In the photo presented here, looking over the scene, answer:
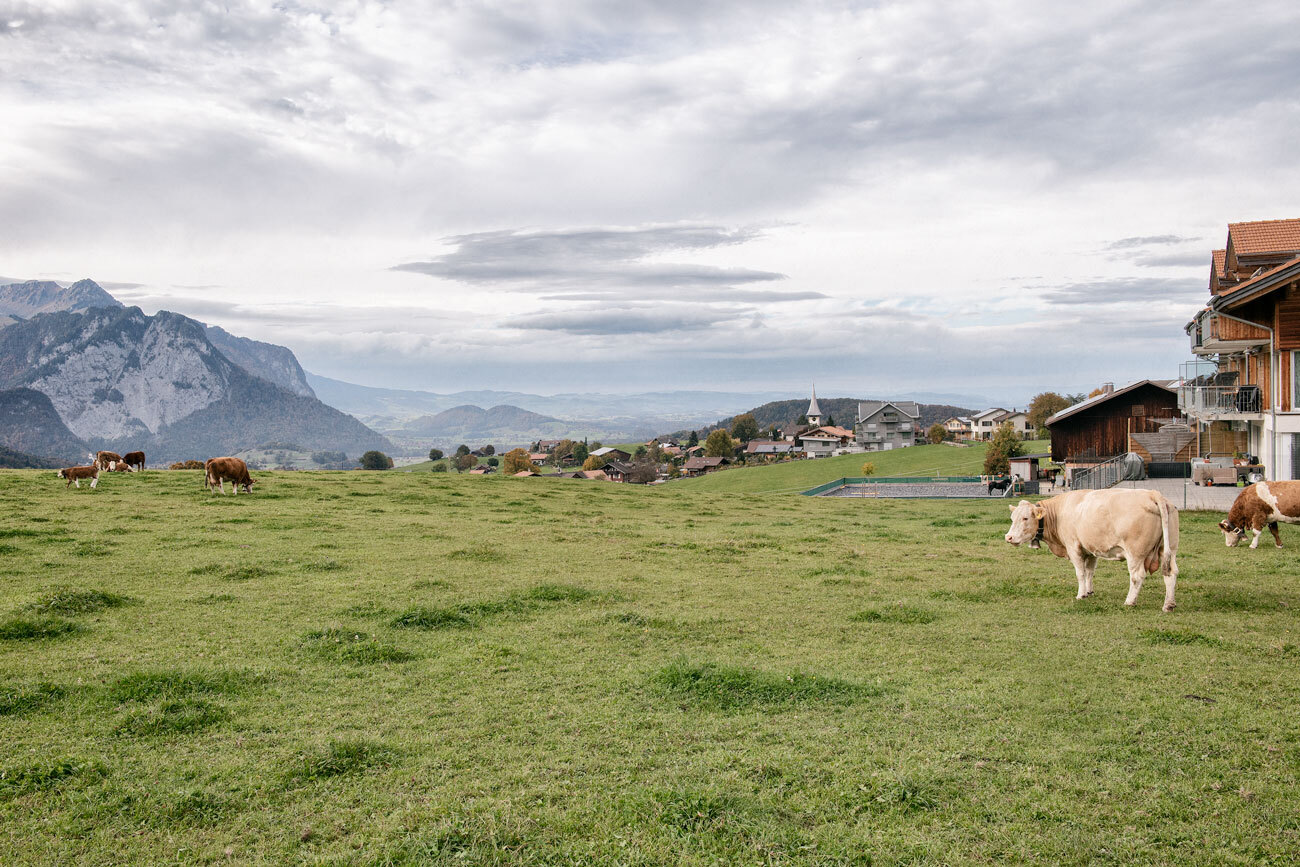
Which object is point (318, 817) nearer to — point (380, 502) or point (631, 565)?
point (631, 565)

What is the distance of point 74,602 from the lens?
1096cm

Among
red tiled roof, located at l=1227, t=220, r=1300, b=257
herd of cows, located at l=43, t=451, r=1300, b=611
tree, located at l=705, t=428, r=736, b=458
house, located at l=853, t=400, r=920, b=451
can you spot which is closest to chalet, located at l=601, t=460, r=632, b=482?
tree, located at l=705, t=428, r=736, b=458

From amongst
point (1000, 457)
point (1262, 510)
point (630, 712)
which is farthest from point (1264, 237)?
point (1000, 457)

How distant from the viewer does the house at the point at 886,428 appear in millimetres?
141875

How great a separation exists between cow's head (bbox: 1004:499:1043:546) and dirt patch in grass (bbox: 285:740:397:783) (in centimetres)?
1108

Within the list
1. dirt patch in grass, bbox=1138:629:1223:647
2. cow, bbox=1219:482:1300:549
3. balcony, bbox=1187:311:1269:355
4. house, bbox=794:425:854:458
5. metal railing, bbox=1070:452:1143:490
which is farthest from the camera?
house, bbox=794:425:854:458

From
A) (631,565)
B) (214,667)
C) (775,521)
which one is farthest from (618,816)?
(775,521)

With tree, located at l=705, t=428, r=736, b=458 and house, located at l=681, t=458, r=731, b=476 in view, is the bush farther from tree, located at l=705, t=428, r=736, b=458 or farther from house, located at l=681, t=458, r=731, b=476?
tree, located at l=705, t=428, r=736, b=458

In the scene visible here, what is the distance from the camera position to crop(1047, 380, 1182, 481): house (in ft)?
196

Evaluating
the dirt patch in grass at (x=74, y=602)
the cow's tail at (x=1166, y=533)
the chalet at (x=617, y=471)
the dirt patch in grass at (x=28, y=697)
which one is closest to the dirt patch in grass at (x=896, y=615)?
the cow's tail at (x=1166, y=533)

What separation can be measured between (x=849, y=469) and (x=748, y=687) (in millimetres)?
88121

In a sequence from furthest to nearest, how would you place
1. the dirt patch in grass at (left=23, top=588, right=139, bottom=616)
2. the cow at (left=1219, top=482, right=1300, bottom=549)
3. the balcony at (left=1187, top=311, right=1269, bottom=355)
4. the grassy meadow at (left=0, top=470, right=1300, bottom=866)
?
1. the balcony at (left=1187, top=311, right=1269, bottom=355)
2. the cow at (left=1219, top=482, right=1300, bottom=549)
3. the dirt patch in grass at (left=23, top=588, right=139, bottom=616)
4. the grassy meadow at (left=0, top=470, right=1300, bottom=866)

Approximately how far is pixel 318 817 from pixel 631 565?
1107 cm

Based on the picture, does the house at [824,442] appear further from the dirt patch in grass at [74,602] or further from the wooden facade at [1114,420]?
the dirt patch in grass at [74,602]
